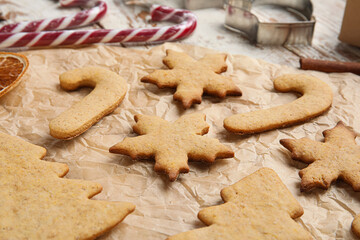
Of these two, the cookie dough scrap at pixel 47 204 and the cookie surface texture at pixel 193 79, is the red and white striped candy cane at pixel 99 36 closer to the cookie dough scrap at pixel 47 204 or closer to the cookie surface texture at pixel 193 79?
the cookie surface texture at pixel 193 79

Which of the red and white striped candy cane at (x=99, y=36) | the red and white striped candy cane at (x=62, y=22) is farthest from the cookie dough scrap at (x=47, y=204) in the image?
the red and white striped candy cane at (x=62, y=22)

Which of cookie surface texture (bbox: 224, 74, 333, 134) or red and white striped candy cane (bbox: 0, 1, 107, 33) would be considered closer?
cookie surface texture (bbox: 224, 74, 333, 134)

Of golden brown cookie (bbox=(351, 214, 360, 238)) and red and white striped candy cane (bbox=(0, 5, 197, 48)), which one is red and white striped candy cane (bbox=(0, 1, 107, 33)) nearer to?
red and white striped candy cane (bbox=(0, 5, 197, 48))

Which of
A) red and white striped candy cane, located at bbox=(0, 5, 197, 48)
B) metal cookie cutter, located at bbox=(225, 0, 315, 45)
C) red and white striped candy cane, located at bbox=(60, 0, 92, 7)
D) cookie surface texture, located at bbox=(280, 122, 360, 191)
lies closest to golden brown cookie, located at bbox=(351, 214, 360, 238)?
cookie surface texture, located at bbox=(280, 122, 360, 191)

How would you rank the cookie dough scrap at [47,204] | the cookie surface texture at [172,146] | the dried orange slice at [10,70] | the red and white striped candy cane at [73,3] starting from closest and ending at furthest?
the cookie dough scrap at [47,204], the cookie surface texture at [172,146], the dried orange slice at [10,70], the red and white striped candy cane at [73,3]

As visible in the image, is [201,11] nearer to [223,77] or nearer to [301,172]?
[223,77]
